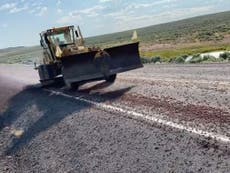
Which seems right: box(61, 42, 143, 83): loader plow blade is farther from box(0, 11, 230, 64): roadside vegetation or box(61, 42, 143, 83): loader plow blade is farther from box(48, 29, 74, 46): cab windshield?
box(48, 29, 74, 46): cab windshield

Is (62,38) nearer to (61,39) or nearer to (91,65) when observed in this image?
(61,39)

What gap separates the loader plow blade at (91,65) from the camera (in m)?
13.8

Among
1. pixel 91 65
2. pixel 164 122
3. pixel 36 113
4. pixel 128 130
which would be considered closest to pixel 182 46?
pixel 91 65

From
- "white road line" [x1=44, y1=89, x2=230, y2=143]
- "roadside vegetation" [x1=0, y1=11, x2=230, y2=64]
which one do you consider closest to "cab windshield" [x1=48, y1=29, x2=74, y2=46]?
"roadside vegetation" [x1=0, y1=11, x2=230, y2=64]

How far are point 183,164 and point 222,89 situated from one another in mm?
5236

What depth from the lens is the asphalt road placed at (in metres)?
5.79

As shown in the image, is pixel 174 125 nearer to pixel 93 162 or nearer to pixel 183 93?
pixel 93 162

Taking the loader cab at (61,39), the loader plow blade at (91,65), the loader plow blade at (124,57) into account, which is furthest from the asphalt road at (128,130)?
the loader cab at (61,39)

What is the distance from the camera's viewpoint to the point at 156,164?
560cm

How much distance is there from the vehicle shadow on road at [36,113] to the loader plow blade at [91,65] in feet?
3.17

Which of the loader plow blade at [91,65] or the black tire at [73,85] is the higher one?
the loader plow blade at [91,65]

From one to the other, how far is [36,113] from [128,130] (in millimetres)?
5140

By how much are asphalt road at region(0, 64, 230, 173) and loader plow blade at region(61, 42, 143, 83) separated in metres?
0.94

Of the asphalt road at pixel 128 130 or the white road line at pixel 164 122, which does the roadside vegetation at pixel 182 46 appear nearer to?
the asphalt road at pixel 128 130
